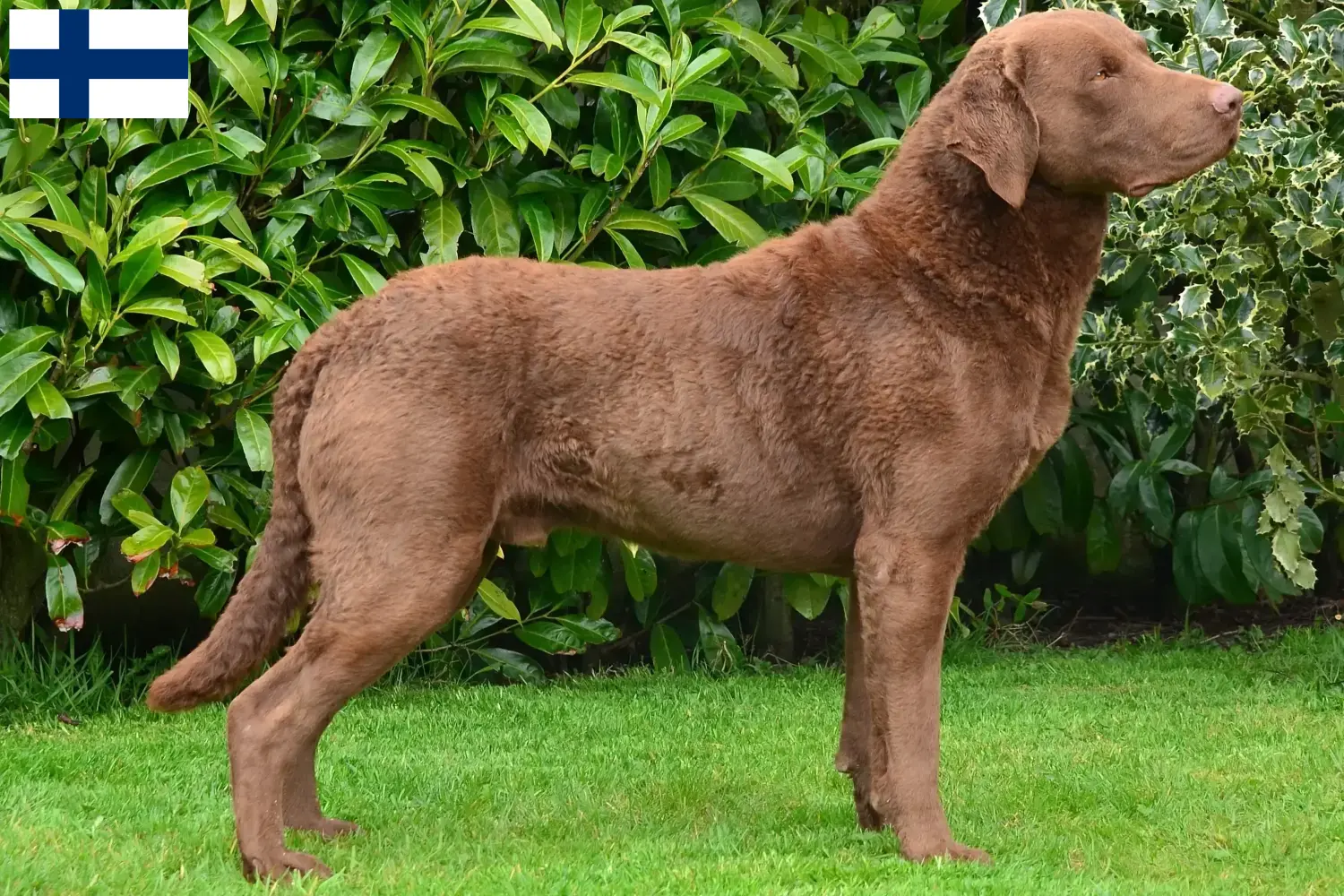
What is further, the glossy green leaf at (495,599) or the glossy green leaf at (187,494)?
the glossy green leaf at (495,599)

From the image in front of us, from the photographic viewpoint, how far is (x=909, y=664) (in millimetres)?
3297

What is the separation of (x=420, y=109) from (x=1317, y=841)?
122 inches

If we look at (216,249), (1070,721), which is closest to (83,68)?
(216,249)

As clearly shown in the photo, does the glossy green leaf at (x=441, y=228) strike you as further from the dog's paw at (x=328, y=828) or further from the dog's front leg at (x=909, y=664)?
the dog's front leg at (x=909, y=664)

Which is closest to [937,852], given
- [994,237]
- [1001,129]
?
[994,237]

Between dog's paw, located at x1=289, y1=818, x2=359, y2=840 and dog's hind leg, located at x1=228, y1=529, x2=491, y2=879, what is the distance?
0.30m

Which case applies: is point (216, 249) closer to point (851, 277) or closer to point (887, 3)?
point (851, 277)

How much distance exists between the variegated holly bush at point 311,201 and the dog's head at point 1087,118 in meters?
1.57

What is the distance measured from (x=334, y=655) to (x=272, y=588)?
322 millimetres

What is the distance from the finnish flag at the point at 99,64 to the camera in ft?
14.5

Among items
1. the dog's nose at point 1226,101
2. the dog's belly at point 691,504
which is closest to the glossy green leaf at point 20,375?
the dog's belly at point 691,504

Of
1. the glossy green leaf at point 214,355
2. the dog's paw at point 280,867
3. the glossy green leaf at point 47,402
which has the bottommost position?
the dog's paw at point 280,867

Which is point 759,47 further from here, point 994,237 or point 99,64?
point 99,64

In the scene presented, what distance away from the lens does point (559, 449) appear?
3.33 m
